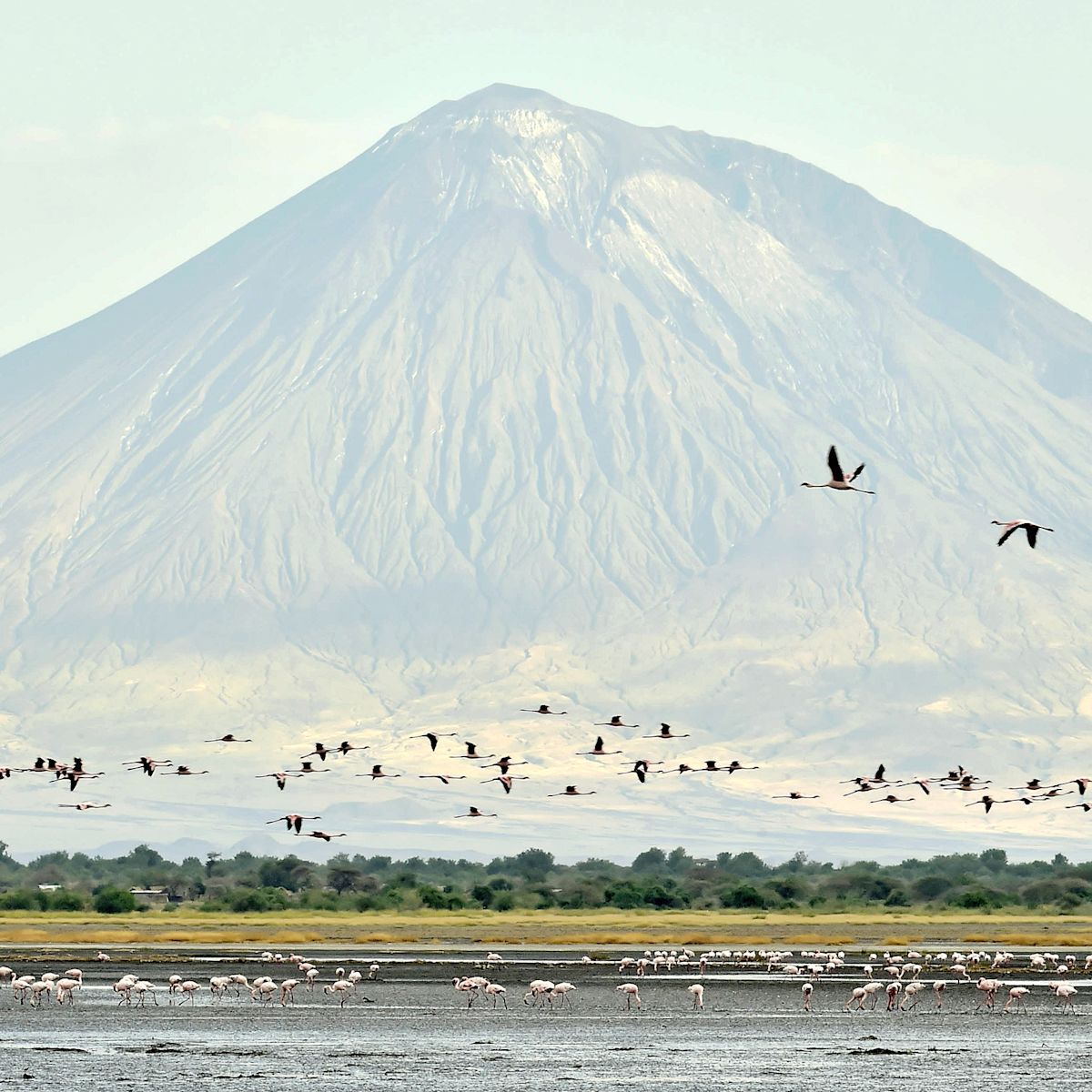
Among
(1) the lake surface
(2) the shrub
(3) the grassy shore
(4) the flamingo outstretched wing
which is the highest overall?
(4) the flamingo outstretched wing

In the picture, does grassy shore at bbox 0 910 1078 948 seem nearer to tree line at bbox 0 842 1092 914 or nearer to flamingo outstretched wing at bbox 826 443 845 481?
tree line at bbox 0 842 1092 914

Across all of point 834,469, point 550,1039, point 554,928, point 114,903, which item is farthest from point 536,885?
point 834,469

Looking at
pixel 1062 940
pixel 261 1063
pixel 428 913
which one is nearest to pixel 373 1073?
pixel 261 1063

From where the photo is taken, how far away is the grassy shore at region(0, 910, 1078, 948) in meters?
85.3

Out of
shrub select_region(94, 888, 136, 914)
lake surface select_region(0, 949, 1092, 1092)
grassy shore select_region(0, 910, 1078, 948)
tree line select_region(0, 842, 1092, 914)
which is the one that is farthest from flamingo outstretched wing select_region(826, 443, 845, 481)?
tree line select_region(0, 842, 1092, 914)

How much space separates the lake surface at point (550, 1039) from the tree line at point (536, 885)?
4910 cm

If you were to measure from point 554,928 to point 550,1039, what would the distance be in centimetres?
4542

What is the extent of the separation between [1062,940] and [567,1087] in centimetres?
4698

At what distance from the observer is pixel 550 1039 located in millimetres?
50188

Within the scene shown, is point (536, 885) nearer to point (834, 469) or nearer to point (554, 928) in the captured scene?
point (554, 928)

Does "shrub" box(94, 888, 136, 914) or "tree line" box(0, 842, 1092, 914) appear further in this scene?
"tree line" box(0, 842, 1092, 914)

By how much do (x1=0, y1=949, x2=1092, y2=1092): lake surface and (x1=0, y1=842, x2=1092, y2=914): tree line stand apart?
49.1m

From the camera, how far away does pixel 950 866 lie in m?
180

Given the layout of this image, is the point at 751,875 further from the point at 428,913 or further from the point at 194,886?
the point at 428,913
